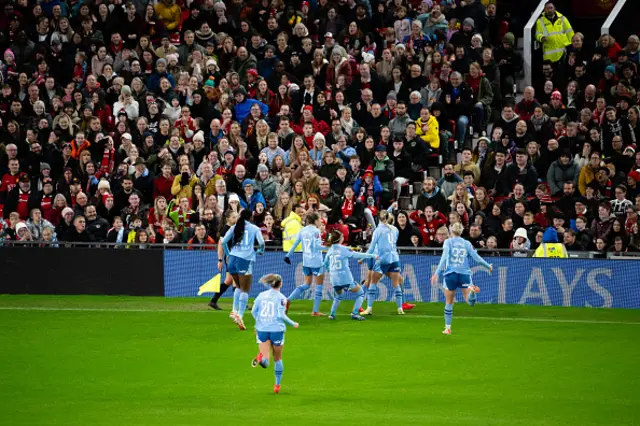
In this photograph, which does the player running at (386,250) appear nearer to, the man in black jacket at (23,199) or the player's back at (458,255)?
the player's back at (458,255)

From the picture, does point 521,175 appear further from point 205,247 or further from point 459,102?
point 205,247

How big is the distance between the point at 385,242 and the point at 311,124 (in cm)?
563

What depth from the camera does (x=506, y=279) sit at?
72.7 feet

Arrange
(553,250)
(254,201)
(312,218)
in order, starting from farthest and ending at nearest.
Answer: (254,201)
(553,250)
(312,218)

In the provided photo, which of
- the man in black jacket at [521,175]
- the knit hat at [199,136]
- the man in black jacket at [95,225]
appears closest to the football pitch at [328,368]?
the man in black jacket at [95,225]

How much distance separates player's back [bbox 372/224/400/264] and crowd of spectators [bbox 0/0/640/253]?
2141 mm

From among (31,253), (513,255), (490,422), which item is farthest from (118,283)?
(490,422)

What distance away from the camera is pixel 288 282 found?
2334 cm

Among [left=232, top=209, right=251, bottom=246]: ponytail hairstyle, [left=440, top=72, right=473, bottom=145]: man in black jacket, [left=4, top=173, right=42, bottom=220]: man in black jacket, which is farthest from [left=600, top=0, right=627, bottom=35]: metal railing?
[left=4, top=173, right=42, bottom=220]: man in black jacket

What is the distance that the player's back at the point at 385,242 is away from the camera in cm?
2042

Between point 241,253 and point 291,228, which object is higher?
point 291,228

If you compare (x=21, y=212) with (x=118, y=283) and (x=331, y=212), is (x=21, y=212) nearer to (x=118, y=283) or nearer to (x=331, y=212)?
(x=118, y=283)

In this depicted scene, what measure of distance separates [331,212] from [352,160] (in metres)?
1.51

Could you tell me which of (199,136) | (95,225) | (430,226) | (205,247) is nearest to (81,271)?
(95,225)
